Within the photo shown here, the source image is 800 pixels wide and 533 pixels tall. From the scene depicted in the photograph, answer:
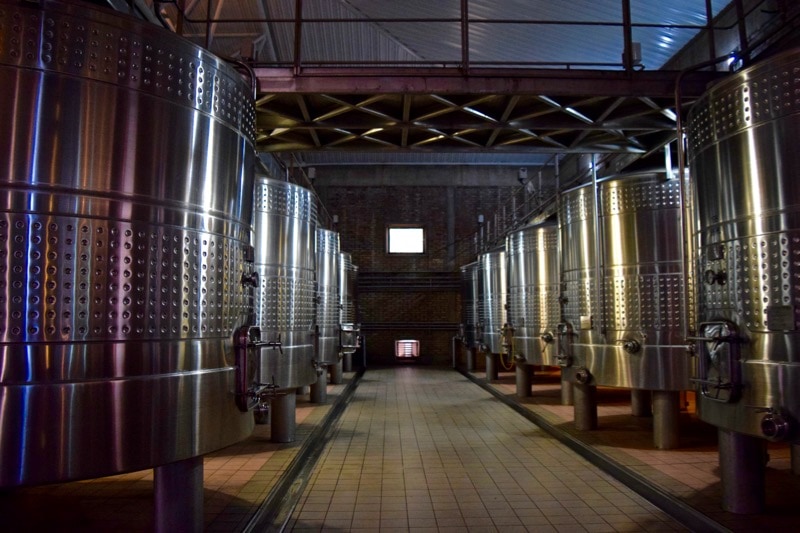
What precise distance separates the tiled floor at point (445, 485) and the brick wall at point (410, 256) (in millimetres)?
10999

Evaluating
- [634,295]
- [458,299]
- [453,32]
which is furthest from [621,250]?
[458,299]

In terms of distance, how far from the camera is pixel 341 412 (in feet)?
31.2

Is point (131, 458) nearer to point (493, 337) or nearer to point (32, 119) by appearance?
point (32, 119)

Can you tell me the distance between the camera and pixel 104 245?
267 cm

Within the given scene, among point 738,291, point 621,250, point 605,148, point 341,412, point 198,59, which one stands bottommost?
point 341,412

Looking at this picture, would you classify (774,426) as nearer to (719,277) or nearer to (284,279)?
(719,277)

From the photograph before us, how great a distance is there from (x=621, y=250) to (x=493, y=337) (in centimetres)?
693

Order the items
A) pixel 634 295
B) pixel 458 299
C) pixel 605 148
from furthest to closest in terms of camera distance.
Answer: pixel 458 299, pixel 605 148, pixel 634 295

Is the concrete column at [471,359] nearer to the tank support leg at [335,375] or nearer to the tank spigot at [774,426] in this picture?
the tank support leg at [335,375]

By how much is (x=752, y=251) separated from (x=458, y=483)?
10.7ft

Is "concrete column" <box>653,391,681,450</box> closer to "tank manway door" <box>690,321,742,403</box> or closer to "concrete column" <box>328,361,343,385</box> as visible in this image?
"tank manway door" <box>690,321,742,403</box>

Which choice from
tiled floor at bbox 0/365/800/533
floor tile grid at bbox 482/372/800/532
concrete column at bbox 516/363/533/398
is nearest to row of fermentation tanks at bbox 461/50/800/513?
floor tile grid at bbox 482/372/800/532

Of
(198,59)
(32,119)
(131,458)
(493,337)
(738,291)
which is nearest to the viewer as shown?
(32,119)

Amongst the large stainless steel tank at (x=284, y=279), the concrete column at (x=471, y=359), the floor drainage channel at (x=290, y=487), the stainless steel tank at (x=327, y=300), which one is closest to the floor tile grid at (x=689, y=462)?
the floor drainage channel at (x=290, y=487)
